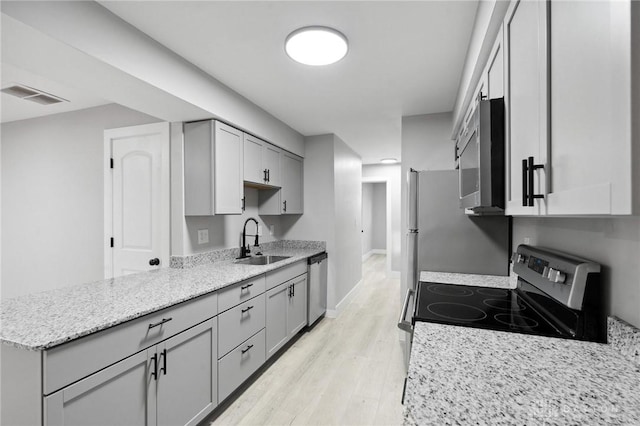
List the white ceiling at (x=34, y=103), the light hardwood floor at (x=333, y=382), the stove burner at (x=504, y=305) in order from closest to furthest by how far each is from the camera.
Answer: the stove burner at (x=504, y=305)
the light hardwood floor at (x=333, y=382)
the white ceiling at (x=34, y=103)

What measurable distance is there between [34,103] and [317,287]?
338cm

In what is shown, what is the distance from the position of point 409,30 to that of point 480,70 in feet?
1.49

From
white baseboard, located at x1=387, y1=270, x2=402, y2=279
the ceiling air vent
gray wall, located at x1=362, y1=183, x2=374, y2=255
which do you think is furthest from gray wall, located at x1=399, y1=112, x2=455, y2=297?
gray wall, located at x1=362, y1=183, x2=374, y2=255

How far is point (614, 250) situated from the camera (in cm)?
93

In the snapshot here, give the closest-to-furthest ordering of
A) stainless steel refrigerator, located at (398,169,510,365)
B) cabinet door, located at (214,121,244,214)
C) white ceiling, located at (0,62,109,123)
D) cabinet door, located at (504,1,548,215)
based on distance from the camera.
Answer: cabinet door, located at (504,1,548,215), stainless steel refrigerator, located at (398,169,510,365), white ceiling, located at (0,62,109,123), cabinet door, located at (214,121,244,214)

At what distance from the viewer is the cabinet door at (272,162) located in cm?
314

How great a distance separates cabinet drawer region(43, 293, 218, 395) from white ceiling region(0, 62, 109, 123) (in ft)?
6.63

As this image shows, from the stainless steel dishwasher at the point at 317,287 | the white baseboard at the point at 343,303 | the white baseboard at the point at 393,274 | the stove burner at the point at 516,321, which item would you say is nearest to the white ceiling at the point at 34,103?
the stainless steel dishwasher at the point at 317,287

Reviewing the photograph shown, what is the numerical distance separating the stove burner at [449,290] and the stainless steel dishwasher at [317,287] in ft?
5.81

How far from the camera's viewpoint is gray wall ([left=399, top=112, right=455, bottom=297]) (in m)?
3.09

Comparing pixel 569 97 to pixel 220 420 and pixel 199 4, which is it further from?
pixel 220 420

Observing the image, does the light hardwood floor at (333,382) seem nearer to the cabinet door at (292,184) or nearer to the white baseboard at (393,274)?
the cabinet door at (292,184)

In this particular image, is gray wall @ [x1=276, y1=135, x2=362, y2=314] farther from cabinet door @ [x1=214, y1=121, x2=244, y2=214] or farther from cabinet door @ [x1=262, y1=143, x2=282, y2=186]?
cabinet door @ [x1=214, y1=121, x2=244, y2=214]

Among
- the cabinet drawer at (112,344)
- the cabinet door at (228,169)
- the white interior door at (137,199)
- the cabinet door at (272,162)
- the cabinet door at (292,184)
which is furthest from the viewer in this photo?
the cabinet door at (292,184)
